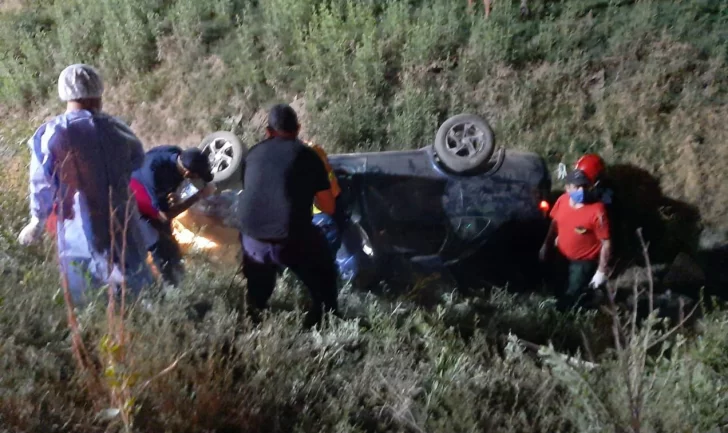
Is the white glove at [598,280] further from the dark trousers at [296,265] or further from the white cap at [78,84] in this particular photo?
the white cap at [78,84]

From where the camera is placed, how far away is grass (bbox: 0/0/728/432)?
12.1 ft

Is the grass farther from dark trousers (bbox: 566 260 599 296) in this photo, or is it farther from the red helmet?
the red helmet

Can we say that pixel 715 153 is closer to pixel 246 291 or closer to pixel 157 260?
pixel 246 291

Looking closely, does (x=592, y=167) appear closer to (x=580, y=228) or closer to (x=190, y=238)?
(x=580, y=228)

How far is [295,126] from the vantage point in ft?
15.0

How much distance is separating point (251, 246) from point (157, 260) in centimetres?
82

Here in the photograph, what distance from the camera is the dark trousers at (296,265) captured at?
15.1ft

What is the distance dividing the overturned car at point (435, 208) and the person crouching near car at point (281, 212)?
140 cm

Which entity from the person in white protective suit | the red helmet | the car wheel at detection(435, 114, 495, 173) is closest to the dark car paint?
the car wheel at detection(435, 114, 495, 173)

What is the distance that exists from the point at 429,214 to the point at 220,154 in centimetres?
194

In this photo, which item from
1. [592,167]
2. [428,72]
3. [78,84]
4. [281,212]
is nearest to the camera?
[78,84]

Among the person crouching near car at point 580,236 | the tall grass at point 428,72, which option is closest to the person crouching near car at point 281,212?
the person crouching near car at point 580,236

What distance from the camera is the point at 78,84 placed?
4.14m

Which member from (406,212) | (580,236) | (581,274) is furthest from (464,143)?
(581,274)
